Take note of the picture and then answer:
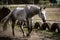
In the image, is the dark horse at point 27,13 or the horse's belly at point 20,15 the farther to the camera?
the horse's belly at point 20,15

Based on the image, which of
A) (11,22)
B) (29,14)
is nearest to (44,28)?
(11,22)

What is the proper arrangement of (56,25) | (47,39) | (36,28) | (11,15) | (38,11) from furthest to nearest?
1. (36,28)
2. (56,25)
3. (11,15)
4. (47,39)
5. (38,11)

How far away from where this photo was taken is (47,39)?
255 inches

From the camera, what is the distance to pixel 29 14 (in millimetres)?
6266

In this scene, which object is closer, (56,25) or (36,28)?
(56,25)

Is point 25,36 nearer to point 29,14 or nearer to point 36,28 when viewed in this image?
point 29,14

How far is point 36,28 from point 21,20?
2893 mm

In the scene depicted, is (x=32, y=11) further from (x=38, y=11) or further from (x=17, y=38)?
(x=17, y=38)

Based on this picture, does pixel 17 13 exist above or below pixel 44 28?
above

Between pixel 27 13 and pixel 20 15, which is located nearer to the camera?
pixel 27 13

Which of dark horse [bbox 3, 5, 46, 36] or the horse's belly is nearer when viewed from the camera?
dark horse [bbox 3, 5, 46, 36]

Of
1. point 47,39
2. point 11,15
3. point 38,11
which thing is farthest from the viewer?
point 11,15

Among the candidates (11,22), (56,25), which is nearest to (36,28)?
(56,25)

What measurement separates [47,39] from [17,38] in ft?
3.60
